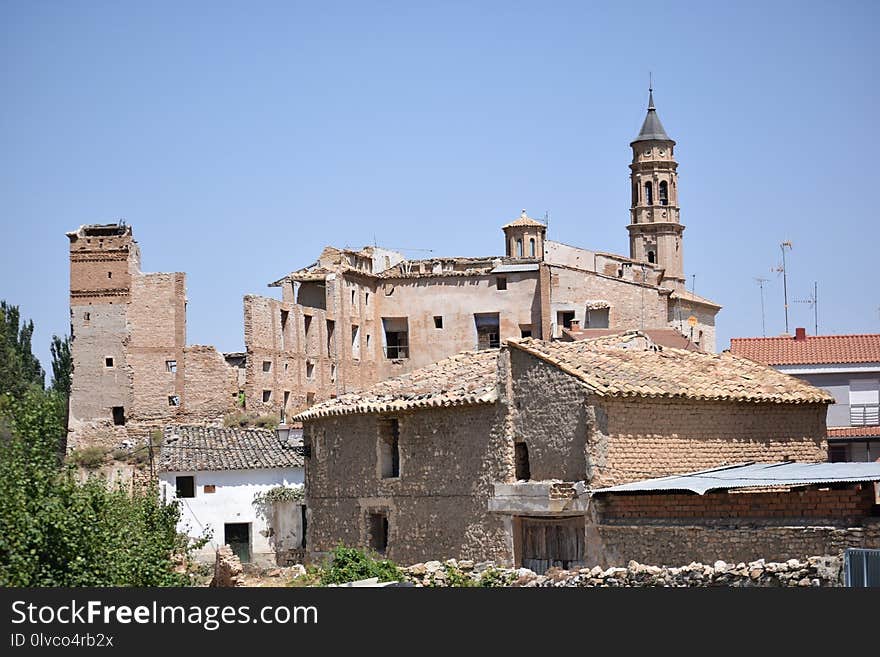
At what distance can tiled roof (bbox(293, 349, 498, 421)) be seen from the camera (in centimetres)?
2656

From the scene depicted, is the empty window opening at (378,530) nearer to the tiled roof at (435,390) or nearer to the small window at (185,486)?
the tiled roof at (435,390)

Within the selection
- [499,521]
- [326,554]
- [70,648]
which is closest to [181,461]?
[326,554]

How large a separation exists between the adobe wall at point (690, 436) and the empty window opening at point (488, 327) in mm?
36805

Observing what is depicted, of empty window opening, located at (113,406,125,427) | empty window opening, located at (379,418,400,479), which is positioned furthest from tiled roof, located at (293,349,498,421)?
empty window opening, located at (113,406,125,427)

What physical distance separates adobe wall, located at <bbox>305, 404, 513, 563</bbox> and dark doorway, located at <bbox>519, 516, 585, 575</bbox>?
334 mm

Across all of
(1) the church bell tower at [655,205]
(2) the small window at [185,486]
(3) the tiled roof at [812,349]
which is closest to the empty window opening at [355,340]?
(3) the tiled roof at [812,349]

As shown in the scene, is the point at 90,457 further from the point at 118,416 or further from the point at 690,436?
the point at 690,436

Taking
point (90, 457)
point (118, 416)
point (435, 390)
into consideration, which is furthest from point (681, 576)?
point (118, 416)

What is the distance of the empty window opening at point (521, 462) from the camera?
25641 millimetres

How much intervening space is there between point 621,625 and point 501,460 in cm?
1159

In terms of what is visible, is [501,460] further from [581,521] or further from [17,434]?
[17,434]

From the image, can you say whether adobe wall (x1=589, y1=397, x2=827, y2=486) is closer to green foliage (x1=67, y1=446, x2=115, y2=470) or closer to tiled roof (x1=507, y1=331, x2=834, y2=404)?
tiled roof (x1=507, y1=331, x2=834, y2=404)

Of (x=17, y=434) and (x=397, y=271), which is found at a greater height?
(x=397, y=271)

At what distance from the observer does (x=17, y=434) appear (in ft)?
75.2
